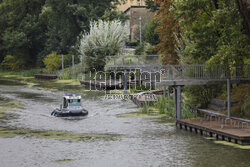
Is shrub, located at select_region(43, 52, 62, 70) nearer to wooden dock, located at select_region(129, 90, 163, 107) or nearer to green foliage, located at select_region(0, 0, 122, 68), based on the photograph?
green foliage, located at select_region(0, 0, 122, 68)

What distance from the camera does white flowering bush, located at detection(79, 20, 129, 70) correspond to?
71.3 metres

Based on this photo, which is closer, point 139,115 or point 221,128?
point 221,128

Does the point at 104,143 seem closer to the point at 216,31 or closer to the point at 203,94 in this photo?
the point at 216,31

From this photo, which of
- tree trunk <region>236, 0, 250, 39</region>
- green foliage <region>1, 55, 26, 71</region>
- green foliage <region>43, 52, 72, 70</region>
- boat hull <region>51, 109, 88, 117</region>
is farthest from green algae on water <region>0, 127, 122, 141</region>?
green foliage <region>1, 55, 26, 71</region>

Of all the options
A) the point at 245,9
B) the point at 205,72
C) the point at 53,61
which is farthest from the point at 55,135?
the point at 53,61

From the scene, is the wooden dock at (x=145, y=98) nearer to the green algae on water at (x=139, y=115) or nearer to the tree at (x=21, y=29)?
the green algae on water at (x=139, y=115)

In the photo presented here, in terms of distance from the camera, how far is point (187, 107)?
37.2m

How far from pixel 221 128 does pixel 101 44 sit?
143 ft

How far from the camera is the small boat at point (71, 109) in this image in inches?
1576

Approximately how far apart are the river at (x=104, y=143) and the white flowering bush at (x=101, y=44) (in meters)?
27.7

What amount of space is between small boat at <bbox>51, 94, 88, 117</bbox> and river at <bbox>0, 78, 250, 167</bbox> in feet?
2.10

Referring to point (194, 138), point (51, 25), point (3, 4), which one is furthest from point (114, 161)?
point (3, 4)

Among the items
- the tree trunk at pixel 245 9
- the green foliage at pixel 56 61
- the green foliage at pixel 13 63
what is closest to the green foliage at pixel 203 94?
the tree trunk at pixel 245 9

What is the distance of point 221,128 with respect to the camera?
29.4m
